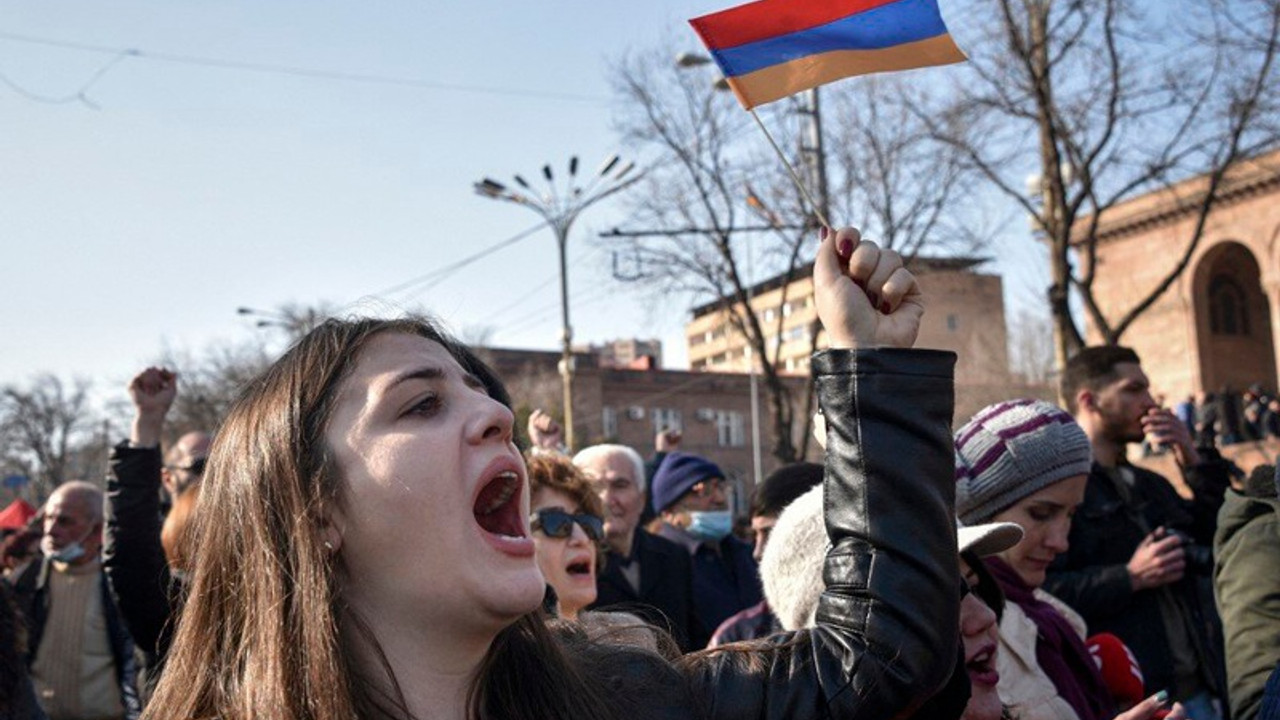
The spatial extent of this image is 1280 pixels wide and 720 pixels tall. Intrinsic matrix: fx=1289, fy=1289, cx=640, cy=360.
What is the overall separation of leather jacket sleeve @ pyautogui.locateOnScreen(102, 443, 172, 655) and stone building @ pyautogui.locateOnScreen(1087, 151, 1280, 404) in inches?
1404

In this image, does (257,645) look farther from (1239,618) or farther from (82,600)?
Answer: (82,600)

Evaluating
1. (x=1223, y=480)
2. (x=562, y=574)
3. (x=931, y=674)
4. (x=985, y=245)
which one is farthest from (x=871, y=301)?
(x=985, y=245)

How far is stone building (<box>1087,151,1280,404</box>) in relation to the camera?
125 ft

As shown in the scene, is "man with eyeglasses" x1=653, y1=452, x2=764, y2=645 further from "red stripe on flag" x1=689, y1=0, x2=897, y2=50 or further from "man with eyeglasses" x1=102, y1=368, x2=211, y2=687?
"red stripe on flag" x1=689, y1=0, x2=897, y2=50

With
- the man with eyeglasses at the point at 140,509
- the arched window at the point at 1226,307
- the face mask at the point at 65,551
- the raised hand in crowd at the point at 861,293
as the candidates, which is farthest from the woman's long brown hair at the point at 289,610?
the arched window at the point at 1226,307

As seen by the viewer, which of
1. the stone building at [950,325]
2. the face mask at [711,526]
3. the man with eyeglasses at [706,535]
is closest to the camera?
the man with eyeglasses at [706,535]

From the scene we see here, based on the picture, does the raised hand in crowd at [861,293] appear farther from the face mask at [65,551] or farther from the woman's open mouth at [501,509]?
the face mask at [65,551]

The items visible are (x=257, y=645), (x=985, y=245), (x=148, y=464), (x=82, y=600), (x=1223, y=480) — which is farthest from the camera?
(x=985, y=245)

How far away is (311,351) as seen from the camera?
86.9 inches

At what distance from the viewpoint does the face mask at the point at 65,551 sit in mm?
6219

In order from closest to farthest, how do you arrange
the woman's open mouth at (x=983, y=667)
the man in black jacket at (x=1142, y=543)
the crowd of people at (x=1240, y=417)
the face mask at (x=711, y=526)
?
1. the woman's open mouth at (x=983, y=667)
2. the man in black jacket at (x=1142, y=543)
3. the face mask at (x=711, y=526)
4. the crowd of people at (x=1240, y=417)

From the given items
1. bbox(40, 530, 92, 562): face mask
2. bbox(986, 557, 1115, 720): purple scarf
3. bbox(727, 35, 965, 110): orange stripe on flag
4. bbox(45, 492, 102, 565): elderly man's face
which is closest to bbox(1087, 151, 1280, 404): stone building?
bbox(45, 492, 102, 565): elderly man's face

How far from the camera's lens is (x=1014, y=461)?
382cm

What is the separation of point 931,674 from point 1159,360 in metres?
40.7
